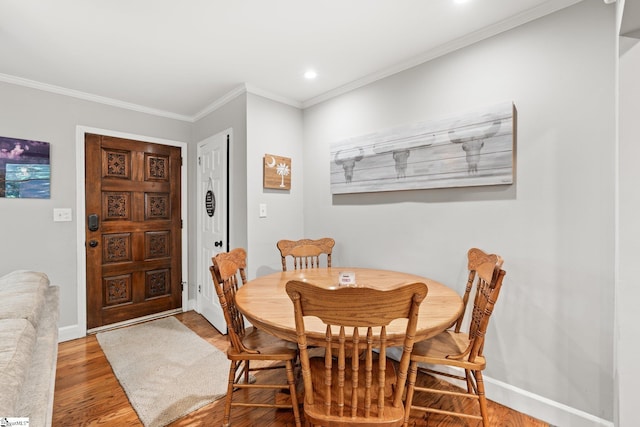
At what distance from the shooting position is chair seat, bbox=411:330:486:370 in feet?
4.74

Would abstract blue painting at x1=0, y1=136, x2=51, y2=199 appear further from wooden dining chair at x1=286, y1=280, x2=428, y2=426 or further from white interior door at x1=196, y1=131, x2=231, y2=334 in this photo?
wooden dining chair at x1=286, y1=280, x2=428, y2=426

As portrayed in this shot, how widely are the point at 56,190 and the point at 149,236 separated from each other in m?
0.93

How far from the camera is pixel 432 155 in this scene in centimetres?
216

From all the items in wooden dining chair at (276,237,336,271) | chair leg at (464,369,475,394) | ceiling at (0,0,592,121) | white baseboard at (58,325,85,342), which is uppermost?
ceiling at (0,0,592,121)

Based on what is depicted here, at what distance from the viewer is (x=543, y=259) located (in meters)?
1.72

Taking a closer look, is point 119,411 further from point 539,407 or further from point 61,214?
point 539,407

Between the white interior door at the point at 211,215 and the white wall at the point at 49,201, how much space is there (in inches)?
42.0

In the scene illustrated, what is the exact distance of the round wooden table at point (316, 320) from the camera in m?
1.25

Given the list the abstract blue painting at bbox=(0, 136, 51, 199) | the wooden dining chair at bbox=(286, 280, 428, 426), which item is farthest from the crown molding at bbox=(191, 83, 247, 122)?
the wooden dining chair at bbox=(286, 280, 428, 426)

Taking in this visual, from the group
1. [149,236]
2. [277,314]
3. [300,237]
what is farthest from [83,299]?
[277,314]

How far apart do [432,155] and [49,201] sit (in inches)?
134

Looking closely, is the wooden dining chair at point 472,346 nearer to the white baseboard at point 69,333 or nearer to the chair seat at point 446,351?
the chair seat at point 446,351

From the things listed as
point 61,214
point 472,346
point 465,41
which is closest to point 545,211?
point 472,346

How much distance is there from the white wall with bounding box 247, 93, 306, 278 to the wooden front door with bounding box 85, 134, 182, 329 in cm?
138
